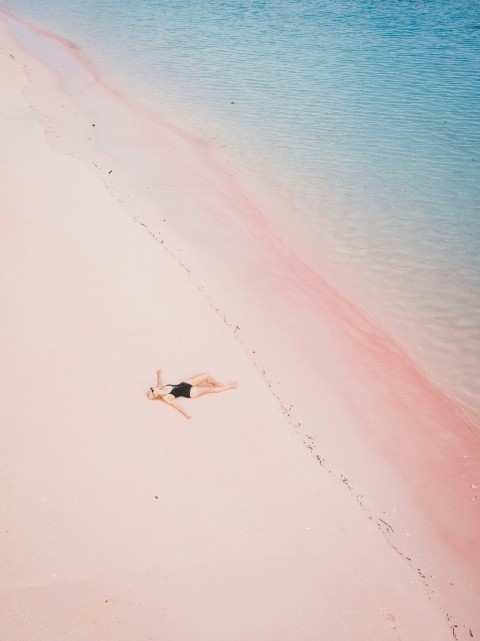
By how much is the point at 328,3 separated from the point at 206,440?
33.7m

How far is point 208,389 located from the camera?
6305mm

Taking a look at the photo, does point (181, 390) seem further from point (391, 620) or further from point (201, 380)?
point (391, 620)

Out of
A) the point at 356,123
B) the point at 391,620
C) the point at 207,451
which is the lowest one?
the point at 391,620

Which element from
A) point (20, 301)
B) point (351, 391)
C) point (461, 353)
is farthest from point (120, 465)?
point (461, 353)

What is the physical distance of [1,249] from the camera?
805 centimetres

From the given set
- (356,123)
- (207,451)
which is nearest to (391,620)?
(207,451)

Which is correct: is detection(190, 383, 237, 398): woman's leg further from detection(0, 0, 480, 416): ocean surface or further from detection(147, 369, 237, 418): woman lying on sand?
detection(0, 0, 480, 416): ocean surface

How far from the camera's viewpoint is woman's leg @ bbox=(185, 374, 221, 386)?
6.35m

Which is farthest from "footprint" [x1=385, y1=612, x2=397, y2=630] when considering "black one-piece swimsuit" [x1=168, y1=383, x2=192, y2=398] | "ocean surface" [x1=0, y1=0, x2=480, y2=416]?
"ocean surface" [x1=0, y1=0, x2=480, y2=416]

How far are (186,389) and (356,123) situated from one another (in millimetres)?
12356

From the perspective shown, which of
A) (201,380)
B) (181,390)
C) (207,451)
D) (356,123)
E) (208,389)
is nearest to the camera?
(207,451)

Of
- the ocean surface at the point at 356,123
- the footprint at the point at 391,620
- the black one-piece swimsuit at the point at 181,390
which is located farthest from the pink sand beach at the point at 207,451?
the ocean surface at the point at 356,123

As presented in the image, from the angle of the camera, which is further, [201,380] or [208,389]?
[201,380]

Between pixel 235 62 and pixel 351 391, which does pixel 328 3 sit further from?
pixel 351 391
